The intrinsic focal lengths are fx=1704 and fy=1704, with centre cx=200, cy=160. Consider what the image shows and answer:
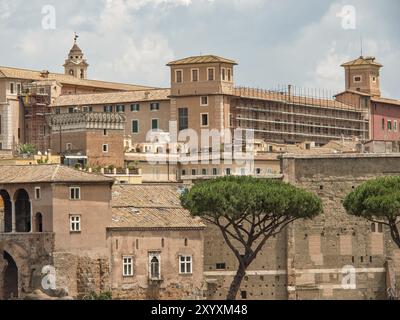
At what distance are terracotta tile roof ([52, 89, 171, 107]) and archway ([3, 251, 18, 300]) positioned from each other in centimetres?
4541

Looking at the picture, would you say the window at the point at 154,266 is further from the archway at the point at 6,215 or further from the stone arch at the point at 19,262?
the archway at the point at 6,215

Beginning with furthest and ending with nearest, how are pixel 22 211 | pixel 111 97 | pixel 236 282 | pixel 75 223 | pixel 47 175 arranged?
pixel 111 97 < pixel 22 211 < pixel 236 282 < pixel 47 175 < pixel 75 223

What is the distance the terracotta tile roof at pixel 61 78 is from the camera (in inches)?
4656

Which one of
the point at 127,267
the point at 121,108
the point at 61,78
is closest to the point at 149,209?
the point at 127,267

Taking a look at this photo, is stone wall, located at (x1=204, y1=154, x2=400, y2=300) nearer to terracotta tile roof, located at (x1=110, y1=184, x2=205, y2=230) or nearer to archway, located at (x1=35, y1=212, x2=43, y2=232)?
terracotta tile roof, located at (x1=110, y1=184, x2=205, y2=230)

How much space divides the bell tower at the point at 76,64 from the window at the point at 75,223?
2791 inches

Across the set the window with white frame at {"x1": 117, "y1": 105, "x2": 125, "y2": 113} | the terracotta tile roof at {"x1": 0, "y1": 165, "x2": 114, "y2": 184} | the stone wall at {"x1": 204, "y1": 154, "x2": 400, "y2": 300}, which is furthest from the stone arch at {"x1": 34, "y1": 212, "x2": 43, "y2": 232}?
the window with white frame at {"x1": 117, "y1": 105, "x2": 125, "y2": 113}

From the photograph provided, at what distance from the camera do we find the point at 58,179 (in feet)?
220

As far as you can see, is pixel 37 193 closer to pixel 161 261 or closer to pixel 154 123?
pixel 161 261

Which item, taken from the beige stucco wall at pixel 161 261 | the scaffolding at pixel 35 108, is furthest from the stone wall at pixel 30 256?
the scaffolding at pixel 35 108

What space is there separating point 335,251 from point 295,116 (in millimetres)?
48400

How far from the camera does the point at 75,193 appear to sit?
6756cm

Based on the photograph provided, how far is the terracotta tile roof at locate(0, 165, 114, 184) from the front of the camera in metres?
67.5

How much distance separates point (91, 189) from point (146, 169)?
112 feet
